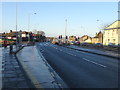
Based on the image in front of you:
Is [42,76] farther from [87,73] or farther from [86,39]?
[86,39]

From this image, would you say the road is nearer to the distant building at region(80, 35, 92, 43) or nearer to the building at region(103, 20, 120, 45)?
the building at region(103, 20, 120, 45)

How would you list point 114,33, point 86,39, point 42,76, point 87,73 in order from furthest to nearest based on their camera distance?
point 86,39
point 114,33
point 87,73
point 42,76

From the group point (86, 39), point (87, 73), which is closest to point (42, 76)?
point (87, 73)

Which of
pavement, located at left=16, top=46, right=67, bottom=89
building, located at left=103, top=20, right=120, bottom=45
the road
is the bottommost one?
the road

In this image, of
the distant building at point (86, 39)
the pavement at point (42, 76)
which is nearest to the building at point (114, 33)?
the distant building at point (86, 39)

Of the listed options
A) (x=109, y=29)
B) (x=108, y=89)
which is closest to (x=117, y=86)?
(x=108, y=89)

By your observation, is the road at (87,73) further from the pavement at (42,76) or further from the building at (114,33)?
the building at (114,33)

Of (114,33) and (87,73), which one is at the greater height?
(114,33)

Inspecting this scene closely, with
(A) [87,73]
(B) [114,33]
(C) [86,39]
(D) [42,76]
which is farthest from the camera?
(C) [86,39]

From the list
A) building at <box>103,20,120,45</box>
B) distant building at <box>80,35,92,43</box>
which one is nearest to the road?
building at <box>103,20,120,45</box>

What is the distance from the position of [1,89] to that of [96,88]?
3.36m

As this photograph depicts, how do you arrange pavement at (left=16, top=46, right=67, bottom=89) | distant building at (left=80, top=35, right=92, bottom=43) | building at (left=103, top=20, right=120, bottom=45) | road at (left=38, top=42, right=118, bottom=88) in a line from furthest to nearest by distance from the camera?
1. distant building at (left=80, top=35, right=92, bottom=43)
2. building at (left=103, top=20, right=120, bottom=45)
3. road at (left=38, top=42, right=118, bottom=88)
4. pavement at (left=16, top=46, right=67, bottom=89)

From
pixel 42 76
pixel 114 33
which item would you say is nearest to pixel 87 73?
pixel 42 76

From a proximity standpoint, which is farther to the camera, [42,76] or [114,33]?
[114,33]
